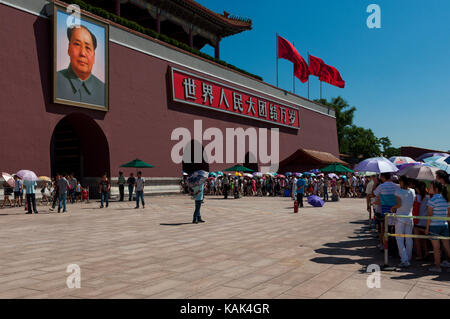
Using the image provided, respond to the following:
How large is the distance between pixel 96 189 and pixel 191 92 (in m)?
9.55

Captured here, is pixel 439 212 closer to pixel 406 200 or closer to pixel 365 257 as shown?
pixel 406 200

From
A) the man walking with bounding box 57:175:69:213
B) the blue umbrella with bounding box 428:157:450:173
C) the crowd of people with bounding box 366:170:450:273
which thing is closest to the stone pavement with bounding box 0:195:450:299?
the crowd of people with bounding box 366:170:450:273

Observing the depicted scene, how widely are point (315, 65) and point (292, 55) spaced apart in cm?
463

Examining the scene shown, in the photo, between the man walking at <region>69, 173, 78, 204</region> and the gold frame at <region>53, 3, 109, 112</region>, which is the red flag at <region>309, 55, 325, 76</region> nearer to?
the gold frame at <region>53, 3, 109, 112</region>

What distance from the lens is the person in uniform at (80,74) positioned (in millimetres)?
18861

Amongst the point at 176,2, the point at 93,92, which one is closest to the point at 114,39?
the point at 93,92

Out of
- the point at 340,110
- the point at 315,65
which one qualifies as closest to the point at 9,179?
the point at 315,65

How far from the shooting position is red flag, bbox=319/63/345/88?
40.1 meters

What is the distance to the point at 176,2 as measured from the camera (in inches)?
1078

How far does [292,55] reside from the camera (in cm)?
3569

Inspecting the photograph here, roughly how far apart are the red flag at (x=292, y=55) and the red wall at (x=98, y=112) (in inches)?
335

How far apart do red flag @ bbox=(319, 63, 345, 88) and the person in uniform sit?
86.1ft
